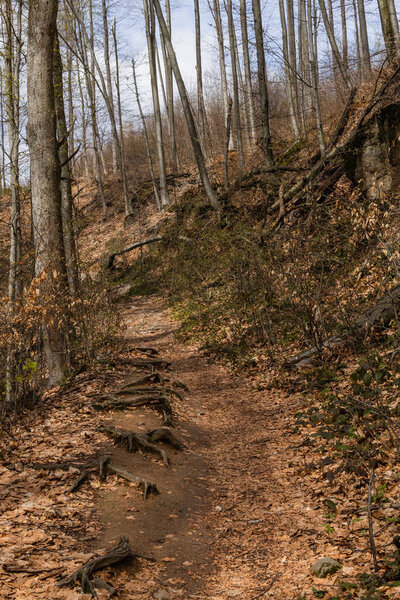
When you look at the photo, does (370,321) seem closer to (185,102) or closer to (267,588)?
(267,588)

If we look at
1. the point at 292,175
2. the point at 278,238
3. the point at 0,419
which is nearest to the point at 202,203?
the point at 292,175

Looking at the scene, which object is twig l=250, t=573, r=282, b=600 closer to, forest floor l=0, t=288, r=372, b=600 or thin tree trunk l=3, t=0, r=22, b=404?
forest floor l=0, t=288, r=372, b=600

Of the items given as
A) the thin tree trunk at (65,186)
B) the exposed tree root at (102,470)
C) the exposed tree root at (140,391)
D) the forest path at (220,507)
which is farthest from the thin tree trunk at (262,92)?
the exposed tree root at (102,470)

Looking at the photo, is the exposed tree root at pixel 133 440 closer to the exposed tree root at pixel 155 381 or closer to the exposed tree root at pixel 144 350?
the exposed tree root at pixel 155 381

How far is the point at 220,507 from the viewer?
4.68 metres

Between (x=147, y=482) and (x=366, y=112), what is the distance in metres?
10.4

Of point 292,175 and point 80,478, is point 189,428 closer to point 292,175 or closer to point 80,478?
point 80,478

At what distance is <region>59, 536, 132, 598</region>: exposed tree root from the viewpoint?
3.04 metres

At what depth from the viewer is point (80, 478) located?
4.57 m

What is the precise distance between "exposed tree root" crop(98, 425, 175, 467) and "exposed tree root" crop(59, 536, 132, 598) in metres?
1.79

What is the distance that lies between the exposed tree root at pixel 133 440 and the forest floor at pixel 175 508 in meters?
0.10

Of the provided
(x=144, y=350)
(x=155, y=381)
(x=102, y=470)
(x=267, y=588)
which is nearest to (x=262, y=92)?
(x=144, y=350)

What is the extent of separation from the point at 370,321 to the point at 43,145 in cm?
551

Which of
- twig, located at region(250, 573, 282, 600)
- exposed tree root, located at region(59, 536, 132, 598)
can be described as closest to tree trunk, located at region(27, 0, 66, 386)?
exposed tree root, located at region(59, 536, 132, 598)
